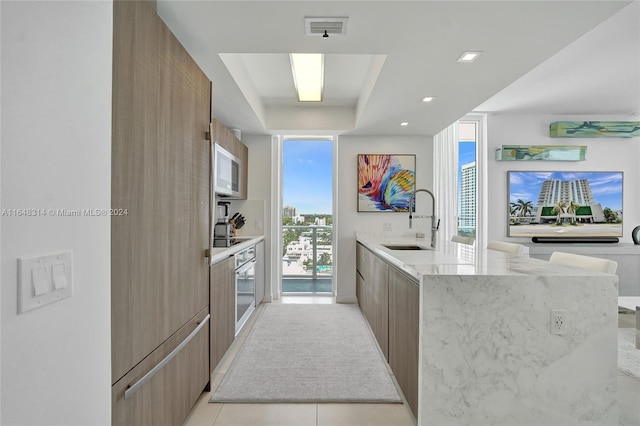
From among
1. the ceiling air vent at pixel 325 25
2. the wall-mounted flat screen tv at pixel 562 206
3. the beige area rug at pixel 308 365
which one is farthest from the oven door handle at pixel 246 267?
the wall-mounted flat screen tv at pixel 562 206

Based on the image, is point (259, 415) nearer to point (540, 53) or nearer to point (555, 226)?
point (540, 53)

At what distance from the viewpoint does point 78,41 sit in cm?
88

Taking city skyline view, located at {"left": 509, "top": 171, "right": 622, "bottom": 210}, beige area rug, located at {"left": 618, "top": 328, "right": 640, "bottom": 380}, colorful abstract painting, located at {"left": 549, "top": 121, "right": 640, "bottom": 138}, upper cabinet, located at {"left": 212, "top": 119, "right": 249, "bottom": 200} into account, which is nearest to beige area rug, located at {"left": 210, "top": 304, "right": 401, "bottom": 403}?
upper cabinet, located at {"left": 212, "top": 119, "right": 249, "bottom": 200}

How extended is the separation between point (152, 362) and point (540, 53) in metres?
2.75

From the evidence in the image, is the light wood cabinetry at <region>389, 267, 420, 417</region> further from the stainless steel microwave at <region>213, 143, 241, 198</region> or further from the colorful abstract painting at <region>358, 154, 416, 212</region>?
the colorful abstract painting at <region>358, 154, 416, 212</region>

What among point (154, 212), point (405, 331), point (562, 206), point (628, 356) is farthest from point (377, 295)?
point (562, 206)

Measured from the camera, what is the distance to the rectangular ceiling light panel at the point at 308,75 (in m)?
2.78

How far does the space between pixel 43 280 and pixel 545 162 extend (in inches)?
228

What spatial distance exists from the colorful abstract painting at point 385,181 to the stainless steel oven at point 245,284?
171 centimetres

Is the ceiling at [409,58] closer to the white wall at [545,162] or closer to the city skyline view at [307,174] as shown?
the white wall at [545,162]

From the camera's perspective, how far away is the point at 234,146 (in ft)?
12.0

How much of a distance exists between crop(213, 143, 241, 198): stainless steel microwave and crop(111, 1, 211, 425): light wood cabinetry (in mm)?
945

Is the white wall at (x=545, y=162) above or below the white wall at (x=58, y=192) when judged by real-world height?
above

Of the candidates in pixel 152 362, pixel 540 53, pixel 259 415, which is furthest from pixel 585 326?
pixel 152 362
